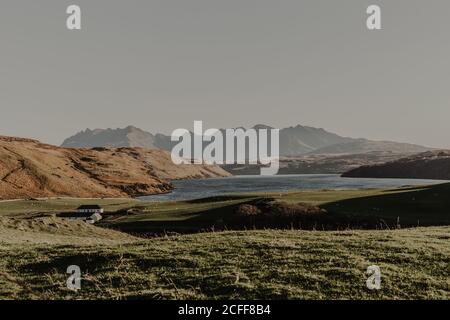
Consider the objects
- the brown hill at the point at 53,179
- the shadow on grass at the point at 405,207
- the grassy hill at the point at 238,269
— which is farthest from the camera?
the brown hill at the point at 53,179

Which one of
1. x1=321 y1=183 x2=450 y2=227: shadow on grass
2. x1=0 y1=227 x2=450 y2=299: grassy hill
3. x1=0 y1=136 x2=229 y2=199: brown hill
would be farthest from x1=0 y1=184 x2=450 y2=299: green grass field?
x1=0 y1=136 x2=229 y2=199: brown hill

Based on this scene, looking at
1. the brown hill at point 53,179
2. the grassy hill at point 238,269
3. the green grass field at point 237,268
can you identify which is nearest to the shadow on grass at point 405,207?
the green grass field at point 237,268

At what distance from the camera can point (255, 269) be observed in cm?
1655

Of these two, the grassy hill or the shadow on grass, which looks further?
the shadow on grass

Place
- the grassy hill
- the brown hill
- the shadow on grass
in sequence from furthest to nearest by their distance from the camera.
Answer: the brown hill < the shadow on grass < the grassy hill

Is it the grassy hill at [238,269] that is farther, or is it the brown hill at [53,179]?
the brown hill at [53,179]

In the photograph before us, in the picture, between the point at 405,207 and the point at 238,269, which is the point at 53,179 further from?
the point at 238,269

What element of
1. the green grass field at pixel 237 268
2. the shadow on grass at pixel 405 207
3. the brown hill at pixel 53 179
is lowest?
the brown hill at pixel 53 179

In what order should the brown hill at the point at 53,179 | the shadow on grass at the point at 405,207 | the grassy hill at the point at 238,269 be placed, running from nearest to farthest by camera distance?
the grassy hill at the point at 238,269
the shadow on grass at the point at 405,207
the brown hill at the point at 53,179

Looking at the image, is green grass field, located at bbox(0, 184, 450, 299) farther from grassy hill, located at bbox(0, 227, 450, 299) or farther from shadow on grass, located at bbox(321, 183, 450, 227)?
shadow on grass, located at bbox(321, 183, 450, 227)

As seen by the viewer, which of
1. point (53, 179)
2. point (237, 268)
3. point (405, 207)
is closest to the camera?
point (237, 268)

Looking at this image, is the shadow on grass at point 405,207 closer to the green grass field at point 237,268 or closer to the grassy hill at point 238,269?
the green grass field at point 237,268

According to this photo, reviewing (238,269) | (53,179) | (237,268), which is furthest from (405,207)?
(53,179)
